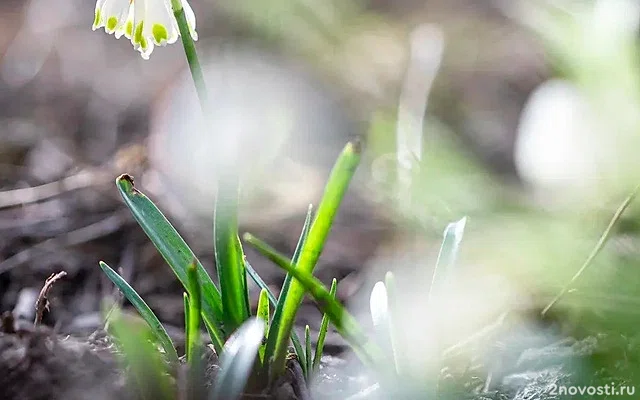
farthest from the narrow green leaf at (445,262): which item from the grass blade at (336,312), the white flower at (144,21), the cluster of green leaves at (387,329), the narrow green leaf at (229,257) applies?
the white flower at (144,21)

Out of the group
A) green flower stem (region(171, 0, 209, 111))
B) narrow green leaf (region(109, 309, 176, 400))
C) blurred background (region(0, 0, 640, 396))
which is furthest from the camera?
blurred background (region(0, 0, 640, 396))

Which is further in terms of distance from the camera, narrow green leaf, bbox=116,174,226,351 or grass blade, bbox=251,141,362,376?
narrow green leaf, bbox=116,174,226,351

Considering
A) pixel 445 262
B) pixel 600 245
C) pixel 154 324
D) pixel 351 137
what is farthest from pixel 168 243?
pixel 351 137

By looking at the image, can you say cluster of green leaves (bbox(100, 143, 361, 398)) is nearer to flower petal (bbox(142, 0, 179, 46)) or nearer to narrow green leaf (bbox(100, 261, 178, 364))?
narrow green leaf (bbox(100, 261, 178, 364))

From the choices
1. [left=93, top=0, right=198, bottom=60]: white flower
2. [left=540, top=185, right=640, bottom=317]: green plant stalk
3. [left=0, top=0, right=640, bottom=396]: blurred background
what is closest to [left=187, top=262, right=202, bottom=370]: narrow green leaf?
[left=0, top=0, right=640, bottom=396]: blurred background

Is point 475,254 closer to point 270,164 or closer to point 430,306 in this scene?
point 430,306

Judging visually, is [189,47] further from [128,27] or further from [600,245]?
[600,245]

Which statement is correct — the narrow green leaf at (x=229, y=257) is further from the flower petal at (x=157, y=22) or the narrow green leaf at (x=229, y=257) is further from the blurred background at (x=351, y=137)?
the flower petal at (x=157, y=22)
